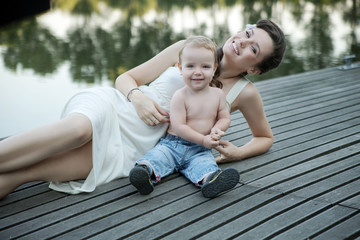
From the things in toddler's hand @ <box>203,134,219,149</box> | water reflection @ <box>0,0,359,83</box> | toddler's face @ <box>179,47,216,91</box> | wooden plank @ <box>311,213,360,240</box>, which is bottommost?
water reflection @ <box>0,0,359,83</box>

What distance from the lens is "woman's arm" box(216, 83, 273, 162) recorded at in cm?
290

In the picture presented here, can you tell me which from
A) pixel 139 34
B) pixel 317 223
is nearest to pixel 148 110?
pixel 317 223

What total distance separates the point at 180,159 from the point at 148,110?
38cm

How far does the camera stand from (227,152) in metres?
2.90

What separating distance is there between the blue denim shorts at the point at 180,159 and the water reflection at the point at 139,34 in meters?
3.43

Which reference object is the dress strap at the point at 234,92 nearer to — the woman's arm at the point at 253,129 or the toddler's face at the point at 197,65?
the woman's arm at the point at 253,129

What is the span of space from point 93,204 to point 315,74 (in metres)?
4.35

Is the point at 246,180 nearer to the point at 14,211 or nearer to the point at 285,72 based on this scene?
the point at 14,211

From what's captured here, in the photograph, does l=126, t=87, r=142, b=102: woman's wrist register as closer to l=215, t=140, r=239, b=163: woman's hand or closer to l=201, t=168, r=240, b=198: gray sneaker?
l=215, t=140, r=239, b=163: woman's hand

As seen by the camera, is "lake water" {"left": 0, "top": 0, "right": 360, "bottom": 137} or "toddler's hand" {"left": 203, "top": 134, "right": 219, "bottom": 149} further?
"lake water" {"left": 0, "top": 0, "right": 360, "bottom": 137}

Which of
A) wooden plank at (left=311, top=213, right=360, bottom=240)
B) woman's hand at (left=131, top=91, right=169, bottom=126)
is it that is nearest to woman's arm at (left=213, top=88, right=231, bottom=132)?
woman's hand at (left=131, top=91, right=169, bottom=126)

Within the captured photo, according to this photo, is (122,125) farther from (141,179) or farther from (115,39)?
(115,39)

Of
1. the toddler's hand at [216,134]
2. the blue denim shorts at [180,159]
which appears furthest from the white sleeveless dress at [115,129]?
the toddler's hand at [216,134]

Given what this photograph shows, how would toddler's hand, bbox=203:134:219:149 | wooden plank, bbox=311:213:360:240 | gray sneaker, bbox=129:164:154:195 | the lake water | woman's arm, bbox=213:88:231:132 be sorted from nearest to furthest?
wooden plank, bbox=311:213:360:240 → gray sneaker, bbox=129:164:154:195 → toddler's hand, bbox=203:134:219:149 → woman's arm, bbox=213:88:231:132 → the lake water
